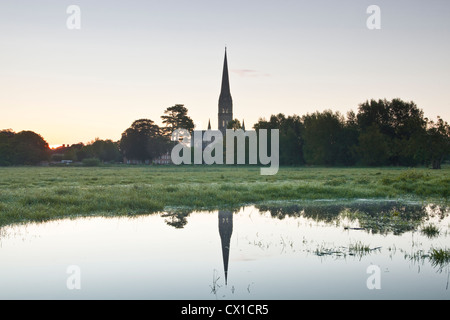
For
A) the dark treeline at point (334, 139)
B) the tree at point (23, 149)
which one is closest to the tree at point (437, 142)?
→ the dark treeline at point (334, 139)

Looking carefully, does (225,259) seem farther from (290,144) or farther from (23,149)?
(23,149)

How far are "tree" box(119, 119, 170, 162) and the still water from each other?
294ft

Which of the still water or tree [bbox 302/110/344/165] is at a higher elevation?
tree [bbox 302/110/344/165]

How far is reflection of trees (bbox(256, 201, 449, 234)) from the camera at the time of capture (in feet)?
48.7

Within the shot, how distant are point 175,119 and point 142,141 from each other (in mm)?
13051

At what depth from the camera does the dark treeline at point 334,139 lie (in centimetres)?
6850

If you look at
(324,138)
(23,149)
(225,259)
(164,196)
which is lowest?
(225,259)

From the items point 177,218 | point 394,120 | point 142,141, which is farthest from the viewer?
point 142,141

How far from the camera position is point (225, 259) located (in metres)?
10.0

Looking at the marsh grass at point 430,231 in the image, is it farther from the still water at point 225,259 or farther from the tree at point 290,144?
the tree at point 290,144

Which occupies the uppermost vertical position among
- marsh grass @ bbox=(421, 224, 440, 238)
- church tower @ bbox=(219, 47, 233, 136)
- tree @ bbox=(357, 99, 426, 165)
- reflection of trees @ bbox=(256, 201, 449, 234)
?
church tower @ bbox=(219, 47, 233, 136)
